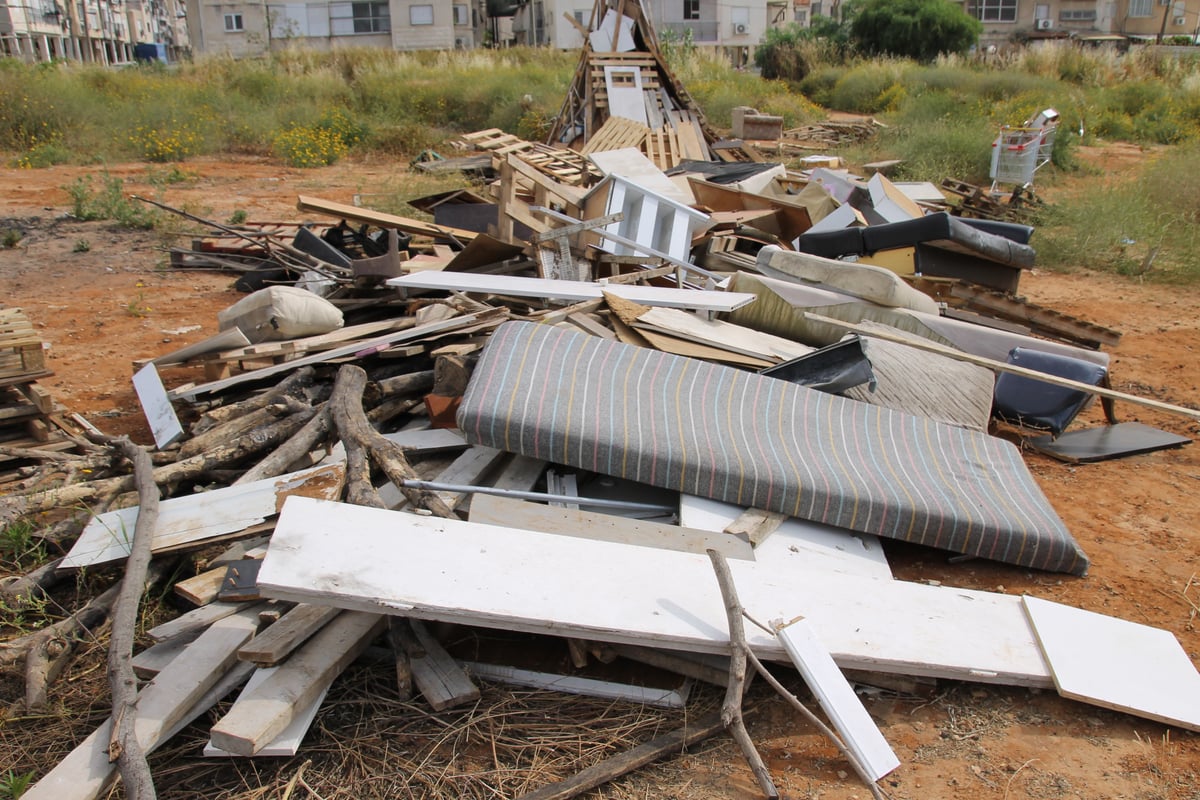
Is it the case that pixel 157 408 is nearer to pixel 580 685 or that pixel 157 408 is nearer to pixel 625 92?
pixel 580 685

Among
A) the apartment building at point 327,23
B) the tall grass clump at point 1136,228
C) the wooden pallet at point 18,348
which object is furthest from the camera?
the apartment building at point 327,23

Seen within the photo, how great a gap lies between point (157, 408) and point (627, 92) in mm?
9597

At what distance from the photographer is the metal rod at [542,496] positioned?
3.22 meters

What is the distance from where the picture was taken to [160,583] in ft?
10.4

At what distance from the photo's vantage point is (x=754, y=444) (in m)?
3.49

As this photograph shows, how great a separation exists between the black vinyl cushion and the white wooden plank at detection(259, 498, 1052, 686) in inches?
80.4

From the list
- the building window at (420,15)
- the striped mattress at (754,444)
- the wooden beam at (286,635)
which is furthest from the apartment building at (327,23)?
the wooden beam at (286,635)

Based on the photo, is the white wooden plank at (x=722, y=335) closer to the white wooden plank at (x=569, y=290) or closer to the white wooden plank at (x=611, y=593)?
the white wooden plank at (x=569, y=290)

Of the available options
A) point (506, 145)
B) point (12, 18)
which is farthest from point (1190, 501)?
point (12, 18)

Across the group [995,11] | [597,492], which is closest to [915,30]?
[995,11]

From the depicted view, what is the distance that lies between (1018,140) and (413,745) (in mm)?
11546

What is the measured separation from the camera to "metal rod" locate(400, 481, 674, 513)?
3.22 metres

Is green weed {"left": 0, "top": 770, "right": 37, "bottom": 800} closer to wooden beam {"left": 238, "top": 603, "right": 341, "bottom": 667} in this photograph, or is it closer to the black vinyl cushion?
wooden beam {"left": 238, "top": 603, "right": 341, "bottom": 667}

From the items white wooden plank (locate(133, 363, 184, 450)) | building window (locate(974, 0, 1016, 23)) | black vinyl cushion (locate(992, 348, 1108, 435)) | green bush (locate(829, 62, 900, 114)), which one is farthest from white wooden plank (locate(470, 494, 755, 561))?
building window (locate(974, 0, 1016, 23))
